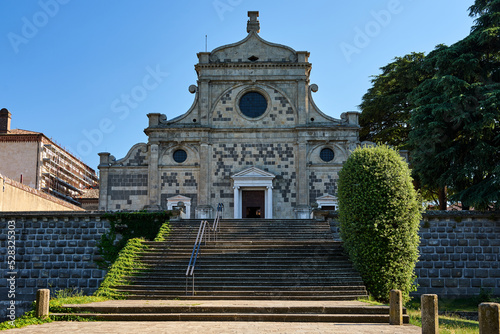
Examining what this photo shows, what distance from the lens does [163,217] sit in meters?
22.9

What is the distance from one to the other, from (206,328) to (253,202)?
19.0m

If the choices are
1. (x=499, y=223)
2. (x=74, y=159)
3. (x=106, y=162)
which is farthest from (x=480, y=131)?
(x=74, y=159)

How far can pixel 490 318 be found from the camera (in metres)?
8.31

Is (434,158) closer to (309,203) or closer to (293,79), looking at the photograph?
(309,203)

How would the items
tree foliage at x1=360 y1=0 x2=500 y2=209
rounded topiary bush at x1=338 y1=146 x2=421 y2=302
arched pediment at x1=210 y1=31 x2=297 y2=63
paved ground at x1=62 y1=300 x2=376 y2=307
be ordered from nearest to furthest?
paved ground at x1=62 y1=300 x2=376 y2=307
rounded topiary bush at x1=338 y1=146 x2=421 y2=302
tree foliage at x1=360 y1=0 x2=500 y2=209
arched pediment at x1=210 y1=31 x2=297 y2=63

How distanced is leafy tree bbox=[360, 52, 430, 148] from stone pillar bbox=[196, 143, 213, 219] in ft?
44.5

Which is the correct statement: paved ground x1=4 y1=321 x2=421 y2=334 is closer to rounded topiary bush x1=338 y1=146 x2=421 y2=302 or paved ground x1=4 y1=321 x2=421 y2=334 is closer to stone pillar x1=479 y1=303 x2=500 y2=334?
stone pillar x1=479 y1=303 x2=500 y2=334

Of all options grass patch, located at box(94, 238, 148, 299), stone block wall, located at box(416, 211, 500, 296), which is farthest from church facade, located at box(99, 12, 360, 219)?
grass patch, located at box(94, 238, 148, 299)

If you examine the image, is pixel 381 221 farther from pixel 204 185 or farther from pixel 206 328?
pixel 204 185

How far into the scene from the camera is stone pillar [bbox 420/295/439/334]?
10164 millimetres

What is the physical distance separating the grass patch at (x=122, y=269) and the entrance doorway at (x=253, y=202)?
11017 millimetres

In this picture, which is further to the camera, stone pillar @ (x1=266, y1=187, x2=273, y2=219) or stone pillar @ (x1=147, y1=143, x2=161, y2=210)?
stone pillar @ (x1=147, y1=143, x2=161, y2=210)

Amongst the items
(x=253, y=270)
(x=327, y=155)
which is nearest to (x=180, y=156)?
(x=327, y=155)

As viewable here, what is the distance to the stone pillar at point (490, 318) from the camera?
8.27m
